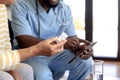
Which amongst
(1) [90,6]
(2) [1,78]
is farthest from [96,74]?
(1) [90,6]

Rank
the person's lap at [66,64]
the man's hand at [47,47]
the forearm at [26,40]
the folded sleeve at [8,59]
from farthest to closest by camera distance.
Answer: the person's lap at [66,64] < the forearm at [26,40] < the man's hand at [47,47] < the folded sleeve at [8,59]

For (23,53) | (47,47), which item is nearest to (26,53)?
(23,53)

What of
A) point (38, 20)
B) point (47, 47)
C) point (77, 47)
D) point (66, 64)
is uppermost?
point (38, 20)

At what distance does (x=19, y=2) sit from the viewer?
2.14 metres

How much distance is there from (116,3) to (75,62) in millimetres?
2285

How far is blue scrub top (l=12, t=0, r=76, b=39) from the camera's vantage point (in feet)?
6.82

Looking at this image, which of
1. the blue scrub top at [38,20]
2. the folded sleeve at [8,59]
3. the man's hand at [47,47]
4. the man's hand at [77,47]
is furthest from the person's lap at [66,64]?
the folded sleeve at [8,59]

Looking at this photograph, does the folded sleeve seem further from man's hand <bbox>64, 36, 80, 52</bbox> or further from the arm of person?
man's hand <bbox>64, 36, 80, 52</bbox>

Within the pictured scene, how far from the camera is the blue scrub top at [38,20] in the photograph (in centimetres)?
208

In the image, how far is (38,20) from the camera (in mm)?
2168

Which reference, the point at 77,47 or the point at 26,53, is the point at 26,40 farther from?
the point at 26,53

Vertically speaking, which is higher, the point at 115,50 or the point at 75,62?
Answer: the point at 75,62

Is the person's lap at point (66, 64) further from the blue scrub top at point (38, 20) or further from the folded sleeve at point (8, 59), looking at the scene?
the folded sleeve at point (8, 59)

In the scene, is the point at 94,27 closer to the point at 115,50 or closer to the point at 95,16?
the point at 95,16
